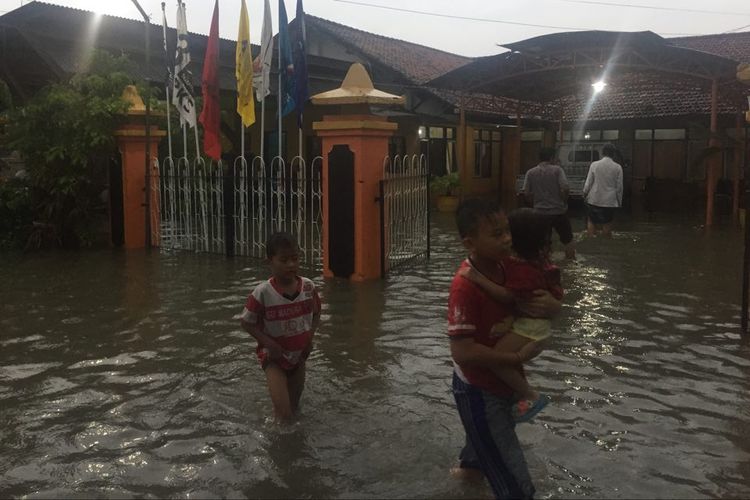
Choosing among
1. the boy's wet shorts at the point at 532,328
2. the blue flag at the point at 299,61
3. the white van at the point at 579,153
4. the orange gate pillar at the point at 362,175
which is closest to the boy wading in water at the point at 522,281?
the boy's wet shorts at the point at 532,328

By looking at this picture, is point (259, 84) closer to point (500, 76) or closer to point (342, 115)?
point (342, 115)

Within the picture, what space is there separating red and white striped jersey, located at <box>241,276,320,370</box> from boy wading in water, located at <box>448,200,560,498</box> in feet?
4.85

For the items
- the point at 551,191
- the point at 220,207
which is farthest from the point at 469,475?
the point at 220,207

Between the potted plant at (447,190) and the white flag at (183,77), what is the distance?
951cm

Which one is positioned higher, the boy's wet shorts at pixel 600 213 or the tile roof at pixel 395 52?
the tile roof at pixel 395 52

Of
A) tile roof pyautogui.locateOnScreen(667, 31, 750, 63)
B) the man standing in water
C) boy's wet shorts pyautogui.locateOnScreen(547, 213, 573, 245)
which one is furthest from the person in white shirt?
tile roof pyautogui.locateOnScreen(667, 31, 750, 63)

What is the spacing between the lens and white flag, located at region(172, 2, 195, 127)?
435 inches

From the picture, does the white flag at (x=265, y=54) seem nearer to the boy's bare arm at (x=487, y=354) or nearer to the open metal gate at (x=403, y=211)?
the open metal gate at (x=403, y=211)

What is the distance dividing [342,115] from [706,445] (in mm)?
5793

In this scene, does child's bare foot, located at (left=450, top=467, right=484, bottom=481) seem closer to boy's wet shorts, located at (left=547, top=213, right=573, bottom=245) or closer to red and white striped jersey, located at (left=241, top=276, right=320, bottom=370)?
red and white striped jersey, located at (left=241, top=276, right=320, bottom=370)

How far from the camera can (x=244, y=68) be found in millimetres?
10391

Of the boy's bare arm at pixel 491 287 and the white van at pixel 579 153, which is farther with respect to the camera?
the white van at pixel 579 153

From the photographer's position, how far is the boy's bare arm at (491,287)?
280 cm

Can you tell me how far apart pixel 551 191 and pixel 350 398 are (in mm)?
5922
